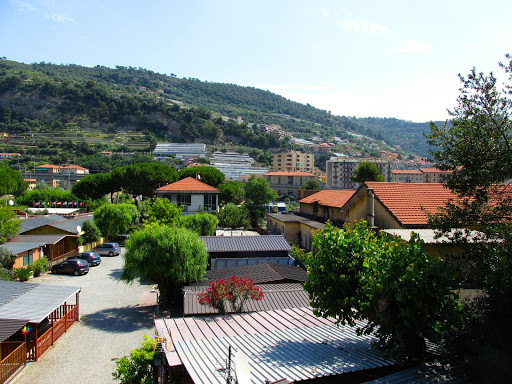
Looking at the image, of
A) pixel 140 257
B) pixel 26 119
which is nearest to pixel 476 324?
pixel 140 257

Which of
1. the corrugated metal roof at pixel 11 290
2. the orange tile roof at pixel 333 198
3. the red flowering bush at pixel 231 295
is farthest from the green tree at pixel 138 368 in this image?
the orange tile roof at pixel 333 198

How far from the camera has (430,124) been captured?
29.5ft

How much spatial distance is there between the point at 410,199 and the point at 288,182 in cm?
8967

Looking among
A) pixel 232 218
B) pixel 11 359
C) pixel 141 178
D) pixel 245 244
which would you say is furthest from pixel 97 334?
pixel 141 178

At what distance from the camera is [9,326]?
11867 millimetres

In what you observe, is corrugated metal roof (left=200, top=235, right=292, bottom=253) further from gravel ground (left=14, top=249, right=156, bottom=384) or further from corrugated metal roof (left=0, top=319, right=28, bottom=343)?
corrugated metal roof (left=0, top=319, right=28, bottom=343)

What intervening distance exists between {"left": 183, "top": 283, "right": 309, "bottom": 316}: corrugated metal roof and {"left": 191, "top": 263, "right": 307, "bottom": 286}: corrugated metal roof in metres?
1.37

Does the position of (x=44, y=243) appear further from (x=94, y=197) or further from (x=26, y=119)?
(x=26, y=119)

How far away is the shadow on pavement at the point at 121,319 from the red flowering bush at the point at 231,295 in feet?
16.7

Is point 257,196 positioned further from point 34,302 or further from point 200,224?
point 34,302

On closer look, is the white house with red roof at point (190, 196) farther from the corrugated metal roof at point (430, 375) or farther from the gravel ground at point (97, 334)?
the corrugated metal roof at point (430, 375)

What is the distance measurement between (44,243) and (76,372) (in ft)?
54.3

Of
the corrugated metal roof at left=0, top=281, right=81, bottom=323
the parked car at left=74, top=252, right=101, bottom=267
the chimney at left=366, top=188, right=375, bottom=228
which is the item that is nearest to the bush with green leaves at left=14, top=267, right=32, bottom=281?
the parked car at left=74, top=252, right=101, bottom=267

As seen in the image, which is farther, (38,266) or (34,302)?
(38,266)
